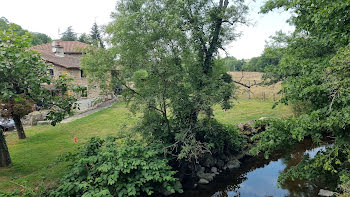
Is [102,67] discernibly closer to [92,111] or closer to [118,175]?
[118,175]

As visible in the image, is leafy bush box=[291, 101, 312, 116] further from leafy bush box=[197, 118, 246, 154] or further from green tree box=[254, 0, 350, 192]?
green tree box=[254, 0, 350, 192]

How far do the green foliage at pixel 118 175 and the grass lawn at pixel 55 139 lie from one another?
1.50 metres

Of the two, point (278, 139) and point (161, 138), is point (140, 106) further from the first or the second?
point (278, 139)

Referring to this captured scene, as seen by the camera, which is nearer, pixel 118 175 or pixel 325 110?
pixel 325 110

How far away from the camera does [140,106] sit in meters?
10.9

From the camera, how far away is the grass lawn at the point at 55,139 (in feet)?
29.7

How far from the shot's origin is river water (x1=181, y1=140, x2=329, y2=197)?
384 inches

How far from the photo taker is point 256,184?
10.8 metres

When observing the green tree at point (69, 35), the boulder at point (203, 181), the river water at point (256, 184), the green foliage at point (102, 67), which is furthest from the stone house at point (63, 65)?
the green tree at point (69, 35)

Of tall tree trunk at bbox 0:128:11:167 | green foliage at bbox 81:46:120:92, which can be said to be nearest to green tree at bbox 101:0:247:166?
→ green foliage at bbox 81:46:120:92

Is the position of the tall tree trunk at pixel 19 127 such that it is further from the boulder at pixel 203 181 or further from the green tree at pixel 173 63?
the boulder at pixel 203 181

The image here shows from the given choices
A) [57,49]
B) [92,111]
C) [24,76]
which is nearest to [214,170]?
[24,76]

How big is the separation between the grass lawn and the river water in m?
3.69

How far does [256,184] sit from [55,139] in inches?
483
